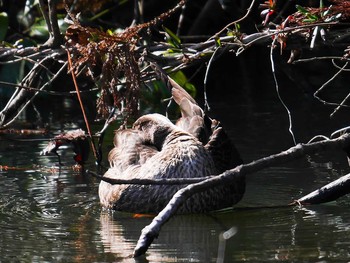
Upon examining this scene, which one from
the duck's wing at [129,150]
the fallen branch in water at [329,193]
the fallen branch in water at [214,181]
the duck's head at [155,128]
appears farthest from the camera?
the duck's head at [155,128]

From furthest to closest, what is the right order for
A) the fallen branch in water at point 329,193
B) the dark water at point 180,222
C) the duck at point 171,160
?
the duck at point 171,160 < the fallen branch in water at point 329,193 < the dark water at point 180,222

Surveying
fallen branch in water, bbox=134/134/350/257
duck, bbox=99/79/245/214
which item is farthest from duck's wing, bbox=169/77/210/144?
fallen branch in water, bbox=134/134/350/257

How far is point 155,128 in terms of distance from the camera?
21.5 ft

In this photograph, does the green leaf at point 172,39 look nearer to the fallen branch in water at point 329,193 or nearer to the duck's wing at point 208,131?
the duck's wing at point 208,131

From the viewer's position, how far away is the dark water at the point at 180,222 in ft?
15.8

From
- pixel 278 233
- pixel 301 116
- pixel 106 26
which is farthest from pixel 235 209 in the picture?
pixel 106 26

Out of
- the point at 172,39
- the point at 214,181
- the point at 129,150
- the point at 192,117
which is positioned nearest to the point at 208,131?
the point at 192,117

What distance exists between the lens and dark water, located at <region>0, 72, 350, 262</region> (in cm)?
482

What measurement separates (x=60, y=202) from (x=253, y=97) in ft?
16.4

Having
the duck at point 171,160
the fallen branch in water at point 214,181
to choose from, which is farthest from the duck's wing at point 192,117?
the fallen branch in water at point 214,181

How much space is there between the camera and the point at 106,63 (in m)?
6.54

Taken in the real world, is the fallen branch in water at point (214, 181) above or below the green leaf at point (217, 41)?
below

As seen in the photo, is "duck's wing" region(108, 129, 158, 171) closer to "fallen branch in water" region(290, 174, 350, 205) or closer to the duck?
the duck

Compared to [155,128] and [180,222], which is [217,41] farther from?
[180,222]
